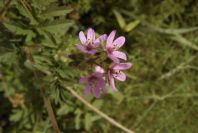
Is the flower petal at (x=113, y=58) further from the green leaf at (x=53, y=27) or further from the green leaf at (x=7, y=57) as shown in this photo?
the green leaf at (x=7, y=57)

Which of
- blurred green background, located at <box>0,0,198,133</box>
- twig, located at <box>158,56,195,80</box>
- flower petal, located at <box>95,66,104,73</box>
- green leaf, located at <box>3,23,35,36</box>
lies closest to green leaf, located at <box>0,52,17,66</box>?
green leaf, located at <box>3,23,35,36</box>

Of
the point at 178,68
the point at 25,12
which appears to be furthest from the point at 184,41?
the point at 25,12

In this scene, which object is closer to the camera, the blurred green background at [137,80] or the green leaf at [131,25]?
the blurred green background at [137,80]

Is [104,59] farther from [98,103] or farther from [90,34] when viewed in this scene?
[98,103]

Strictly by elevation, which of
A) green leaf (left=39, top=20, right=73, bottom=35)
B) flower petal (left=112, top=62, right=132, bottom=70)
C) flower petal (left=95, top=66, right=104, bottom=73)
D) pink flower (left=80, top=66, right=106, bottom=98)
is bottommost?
pink flower (left=80, top=66, right=106, bottom=98)

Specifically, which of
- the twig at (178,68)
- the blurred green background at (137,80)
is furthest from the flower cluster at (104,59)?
the twig at (178,68)

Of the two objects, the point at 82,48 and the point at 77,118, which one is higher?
the point at 82,48

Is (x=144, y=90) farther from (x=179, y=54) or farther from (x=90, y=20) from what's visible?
(x=90, y=20)

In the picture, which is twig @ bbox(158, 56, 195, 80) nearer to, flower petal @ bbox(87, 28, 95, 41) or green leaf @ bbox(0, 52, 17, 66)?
green leaf @ bbox(0, 52, 17, 66)

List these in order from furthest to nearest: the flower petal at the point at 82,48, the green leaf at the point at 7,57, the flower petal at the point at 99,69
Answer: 1. the green leaf at the point at 7,57
2. the flower petal at the point at 99,69
3. the flower petal at the point at 82,48
